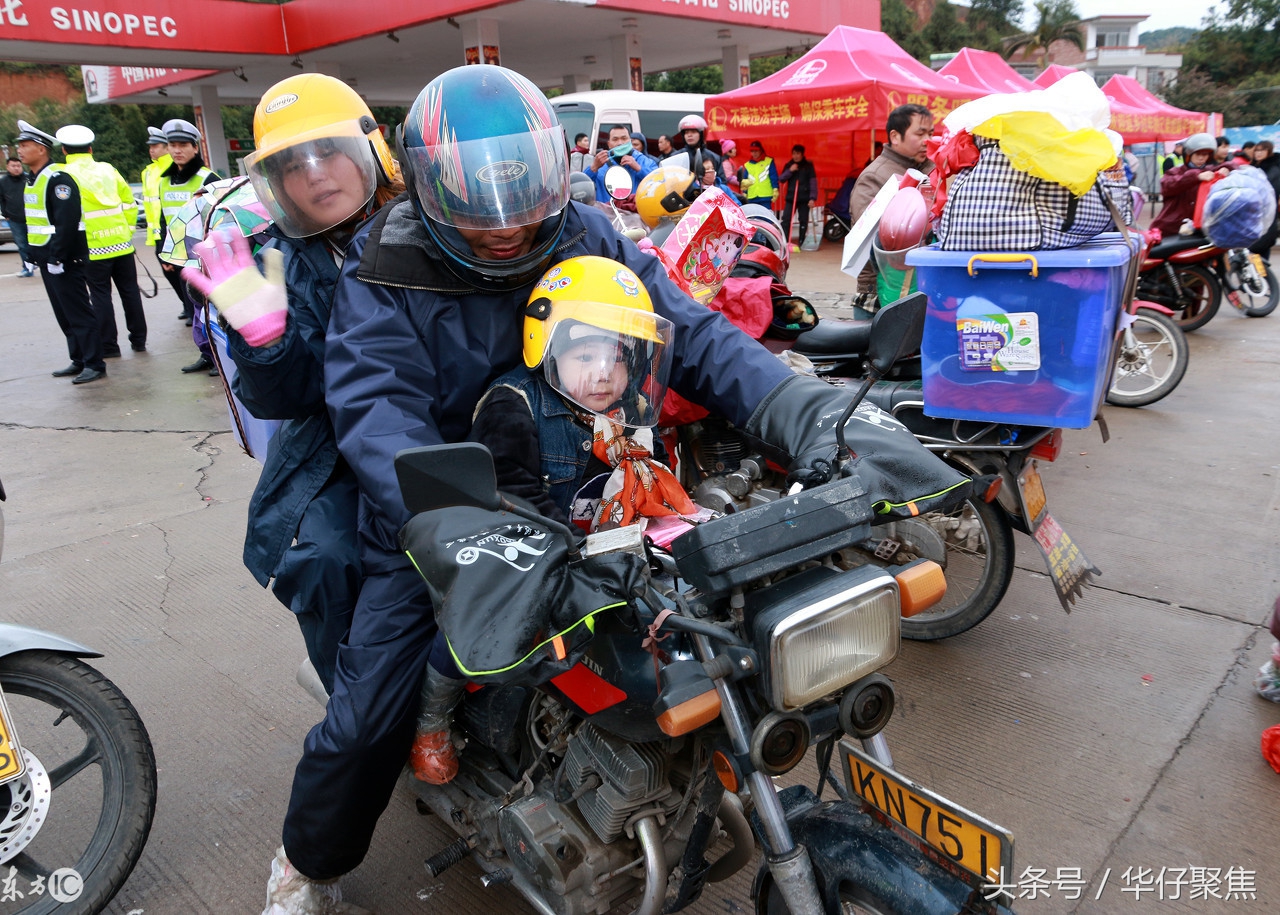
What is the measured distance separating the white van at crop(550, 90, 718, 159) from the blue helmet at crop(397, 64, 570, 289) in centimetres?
1279

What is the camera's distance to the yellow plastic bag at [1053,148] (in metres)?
2.86

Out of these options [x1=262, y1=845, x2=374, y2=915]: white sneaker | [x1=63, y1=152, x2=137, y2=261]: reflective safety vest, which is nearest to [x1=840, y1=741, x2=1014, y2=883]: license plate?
[x1=262, y1=845, x2=374, y2=915]: white sneaker

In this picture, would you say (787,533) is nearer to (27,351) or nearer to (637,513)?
(637,513)

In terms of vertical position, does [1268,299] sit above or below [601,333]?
below

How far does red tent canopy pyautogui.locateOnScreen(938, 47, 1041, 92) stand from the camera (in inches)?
558

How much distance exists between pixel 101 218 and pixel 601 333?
801cm

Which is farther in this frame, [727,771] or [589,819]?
[589,819]

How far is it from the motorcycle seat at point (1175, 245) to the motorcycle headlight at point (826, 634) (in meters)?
7.46

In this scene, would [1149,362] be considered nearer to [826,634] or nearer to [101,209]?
[826,634]

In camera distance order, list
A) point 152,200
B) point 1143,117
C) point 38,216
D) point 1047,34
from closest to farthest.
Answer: point 38,216 < point 152,200 < point 1143,117 < point 1047,34

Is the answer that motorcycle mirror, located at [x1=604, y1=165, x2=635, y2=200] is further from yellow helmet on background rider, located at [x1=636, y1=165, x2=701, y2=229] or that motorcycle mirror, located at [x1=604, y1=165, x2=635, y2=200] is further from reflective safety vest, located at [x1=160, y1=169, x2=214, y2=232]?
reflective safety vest, located at [x1=160, y1=169, x2=214, y2=232]

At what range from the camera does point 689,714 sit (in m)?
1.40

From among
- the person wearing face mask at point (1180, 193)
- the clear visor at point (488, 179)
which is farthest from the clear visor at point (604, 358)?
the person wearing face mask at point (1180, 193)

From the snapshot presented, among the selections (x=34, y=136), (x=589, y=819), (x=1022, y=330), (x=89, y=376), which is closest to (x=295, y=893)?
(x=589, y=819)
